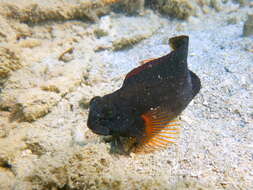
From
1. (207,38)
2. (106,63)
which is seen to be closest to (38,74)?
(106,63)

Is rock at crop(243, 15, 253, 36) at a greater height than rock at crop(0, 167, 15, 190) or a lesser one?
greater

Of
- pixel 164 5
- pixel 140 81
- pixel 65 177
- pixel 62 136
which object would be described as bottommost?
pixel 62 136

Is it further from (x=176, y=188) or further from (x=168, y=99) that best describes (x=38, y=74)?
(x=176, y=188)

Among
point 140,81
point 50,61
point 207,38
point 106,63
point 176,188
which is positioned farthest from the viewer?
point 207,38

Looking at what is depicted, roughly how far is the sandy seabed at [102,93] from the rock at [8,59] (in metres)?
0.02

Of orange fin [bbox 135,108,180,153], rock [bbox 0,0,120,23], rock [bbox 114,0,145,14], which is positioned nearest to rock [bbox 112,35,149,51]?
rock [bbox 0,0,120,23]

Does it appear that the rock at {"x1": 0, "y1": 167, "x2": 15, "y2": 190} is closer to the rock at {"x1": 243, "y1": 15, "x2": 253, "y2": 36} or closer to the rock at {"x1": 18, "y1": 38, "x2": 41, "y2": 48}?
the rock at {"x1": 18, "y1": 38, "x2": 41, "y2": 48}

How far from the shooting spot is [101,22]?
594 cm

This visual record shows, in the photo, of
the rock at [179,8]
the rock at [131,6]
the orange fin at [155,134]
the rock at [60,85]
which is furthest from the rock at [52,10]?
the orange fin at [155,134]

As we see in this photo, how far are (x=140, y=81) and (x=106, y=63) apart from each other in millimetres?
2029

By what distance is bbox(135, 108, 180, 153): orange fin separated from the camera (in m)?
2.74

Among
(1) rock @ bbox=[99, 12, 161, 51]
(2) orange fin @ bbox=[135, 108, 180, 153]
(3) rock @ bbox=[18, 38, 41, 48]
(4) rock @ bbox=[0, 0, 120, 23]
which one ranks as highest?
(4) rock @ bbox=[0, 0, 120, 23]

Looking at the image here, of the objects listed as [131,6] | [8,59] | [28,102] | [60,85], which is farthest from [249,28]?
[8,59]

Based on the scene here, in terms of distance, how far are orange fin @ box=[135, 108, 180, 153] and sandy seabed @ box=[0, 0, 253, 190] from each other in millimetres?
120
